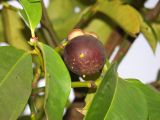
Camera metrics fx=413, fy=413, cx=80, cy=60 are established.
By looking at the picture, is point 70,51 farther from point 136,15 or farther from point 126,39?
point 126,39

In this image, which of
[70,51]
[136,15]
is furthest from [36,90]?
[136,15]

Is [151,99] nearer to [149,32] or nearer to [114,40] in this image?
[149,32]

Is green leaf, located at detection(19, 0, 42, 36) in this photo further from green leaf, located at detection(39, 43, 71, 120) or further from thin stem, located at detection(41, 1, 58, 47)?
thin stem, located at detection(41, 1, 58, 47)

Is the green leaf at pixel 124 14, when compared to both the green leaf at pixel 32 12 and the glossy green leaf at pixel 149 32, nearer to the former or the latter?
the glossy green leaf at pixel 149 32

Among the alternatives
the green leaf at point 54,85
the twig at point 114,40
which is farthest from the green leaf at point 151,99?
the twig at point 114,40

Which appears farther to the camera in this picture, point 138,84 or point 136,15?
point 136,15
